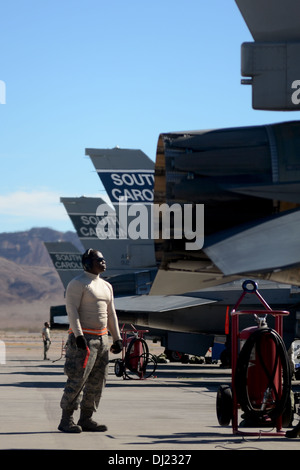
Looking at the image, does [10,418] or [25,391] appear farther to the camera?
[25,391]

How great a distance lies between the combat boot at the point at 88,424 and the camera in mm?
8898

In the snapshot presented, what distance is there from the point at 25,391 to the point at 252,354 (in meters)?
7.72

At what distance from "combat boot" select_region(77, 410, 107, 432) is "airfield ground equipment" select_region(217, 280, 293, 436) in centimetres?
149

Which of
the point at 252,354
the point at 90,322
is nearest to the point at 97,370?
the point at 90,322

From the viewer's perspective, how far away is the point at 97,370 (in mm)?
9023

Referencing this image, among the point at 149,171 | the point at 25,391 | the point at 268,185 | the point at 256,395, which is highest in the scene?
the point at 149,171

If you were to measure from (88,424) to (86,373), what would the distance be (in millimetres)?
619

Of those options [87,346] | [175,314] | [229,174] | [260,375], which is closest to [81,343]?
[87,346]

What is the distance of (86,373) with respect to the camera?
8797mm

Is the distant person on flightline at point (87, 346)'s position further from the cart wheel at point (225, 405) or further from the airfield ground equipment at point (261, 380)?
the airfield ground equipment at point (261, 380)

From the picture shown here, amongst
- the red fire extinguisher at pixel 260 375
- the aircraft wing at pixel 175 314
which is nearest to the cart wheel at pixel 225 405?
the red fire extinguisher at pixel 260 375

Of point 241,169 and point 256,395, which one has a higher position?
point 241,169
